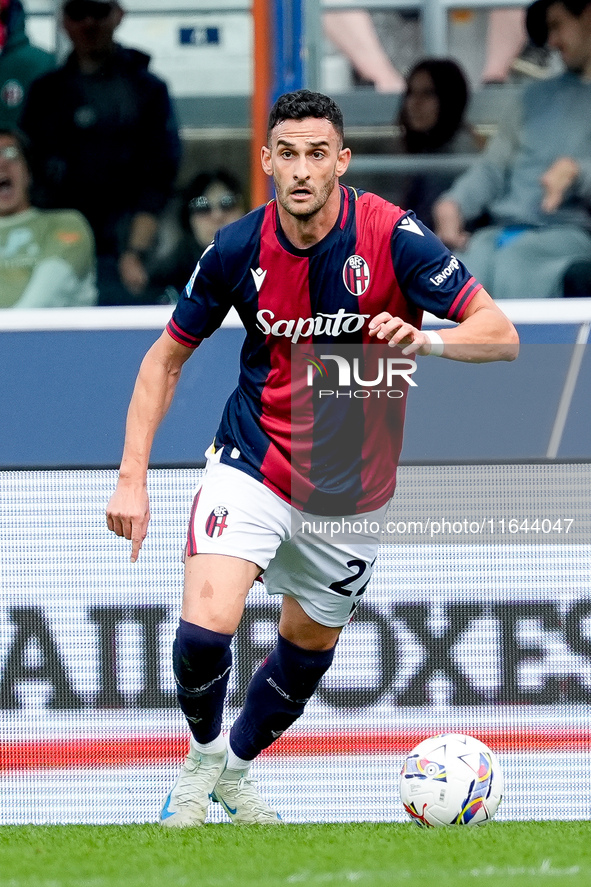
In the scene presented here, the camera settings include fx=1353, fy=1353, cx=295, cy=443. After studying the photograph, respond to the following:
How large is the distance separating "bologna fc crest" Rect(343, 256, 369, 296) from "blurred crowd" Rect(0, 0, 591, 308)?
2.64m

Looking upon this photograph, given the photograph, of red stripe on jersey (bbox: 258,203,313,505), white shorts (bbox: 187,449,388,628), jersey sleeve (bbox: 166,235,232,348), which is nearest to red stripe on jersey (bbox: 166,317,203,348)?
jersey sleeve (bbox: 166,235,232,348)

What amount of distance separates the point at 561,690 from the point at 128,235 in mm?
3303

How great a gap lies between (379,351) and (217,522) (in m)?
0.69

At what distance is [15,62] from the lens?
618 cm

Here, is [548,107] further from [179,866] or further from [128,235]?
[179,866]

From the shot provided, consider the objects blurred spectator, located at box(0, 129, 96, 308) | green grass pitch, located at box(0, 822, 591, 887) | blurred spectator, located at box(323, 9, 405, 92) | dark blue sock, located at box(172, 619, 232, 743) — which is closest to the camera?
green grass pitch, located at box(0, 822, 591, 887)

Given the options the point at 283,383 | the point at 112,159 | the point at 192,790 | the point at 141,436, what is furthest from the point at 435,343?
the point at 112,159

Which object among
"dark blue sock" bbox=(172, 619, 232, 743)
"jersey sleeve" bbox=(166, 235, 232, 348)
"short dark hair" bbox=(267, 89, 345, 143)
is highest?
"short dark hair" bbox=(267, 89, 345, 143)

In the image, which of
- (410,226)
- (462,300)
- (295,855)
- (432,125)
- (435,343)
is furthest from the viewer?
(432,125)

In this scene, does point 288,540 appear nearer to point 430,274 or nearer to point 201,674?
point 201,674

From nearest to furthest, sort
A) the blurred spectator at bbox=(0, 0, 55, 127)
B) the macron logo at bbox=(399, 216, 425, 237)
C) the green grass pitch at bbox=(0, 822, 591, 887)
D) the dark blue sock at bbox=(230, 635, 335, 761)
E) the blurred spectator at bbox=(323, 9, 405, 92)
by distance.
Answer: the green grass pitch at bbox=(0, 822, 591, 887) < the macron logo at bbox=(399, 216, 425, 237) < the dark blue sock at bbox=(230, 635, 335, 761) < the blurred spectator at bbox=(323, 9, 405, 92) < the blurred spectator at bbox=(0, 0, 55, 127)

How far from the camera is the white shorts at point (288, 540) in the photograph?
11.7ft

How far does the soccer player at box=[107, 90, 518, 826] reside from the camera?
352 cm

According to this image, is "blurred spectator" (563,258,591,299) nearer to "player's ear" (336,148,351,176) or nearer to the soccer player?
the soccer player
